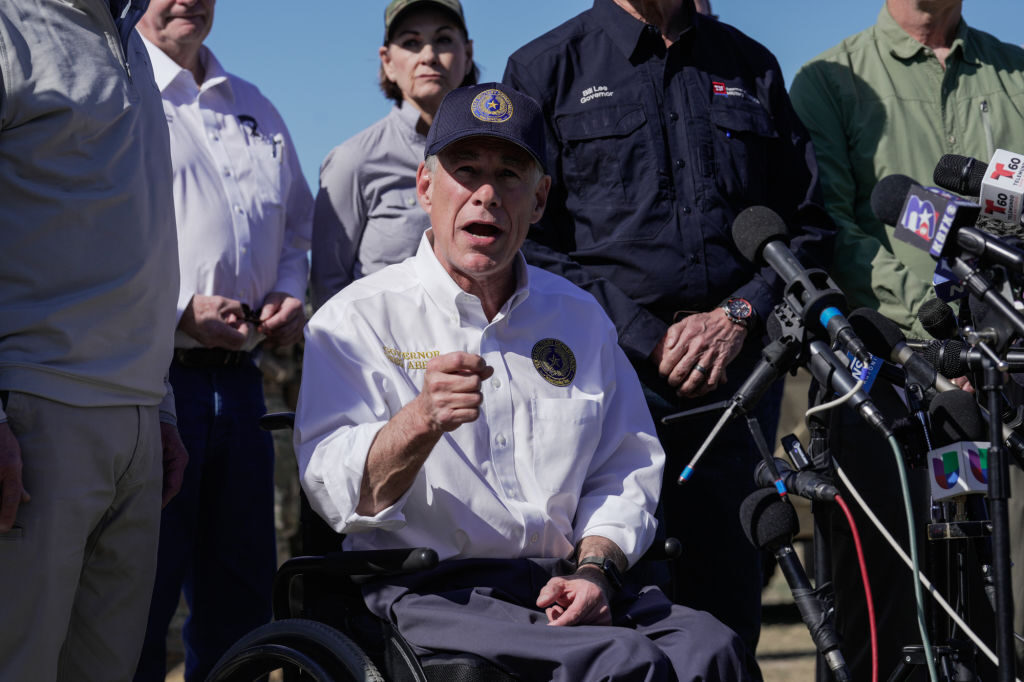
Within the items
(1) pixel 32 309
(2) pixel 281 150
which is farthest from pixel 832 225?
(1) pixel 32 309

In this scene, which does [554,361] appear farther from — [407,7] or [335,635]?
[407,7]

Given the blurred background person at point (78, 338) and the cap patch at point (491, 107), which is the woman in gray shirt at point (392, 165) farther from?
the blurred background person at point (78, 338)

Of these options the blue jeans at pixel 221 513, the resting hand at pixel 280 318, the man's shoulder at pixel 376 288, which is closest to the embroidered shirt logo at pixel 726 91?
the man's shoulder at pixel 376 288

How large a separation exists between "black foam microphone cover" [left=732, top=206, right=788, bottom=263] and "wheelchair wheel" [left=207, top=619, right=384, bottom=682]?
3.89 ft

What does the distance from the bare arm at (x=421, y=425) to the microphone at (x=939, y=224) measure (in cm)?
86

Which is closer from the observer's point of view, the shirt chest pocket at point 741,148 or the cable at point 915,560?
the cable at point 915,560

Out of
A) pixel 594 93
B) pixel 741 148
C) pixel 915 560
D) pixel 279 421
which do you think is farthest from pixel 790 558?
pixel 594 93

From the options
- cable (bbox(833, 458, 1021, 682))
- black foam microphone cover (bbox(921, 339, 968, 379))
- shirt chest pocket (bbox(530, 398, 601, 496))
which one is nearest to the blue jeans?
shirt chest pocket (bbox(530, 398, 601, 496))

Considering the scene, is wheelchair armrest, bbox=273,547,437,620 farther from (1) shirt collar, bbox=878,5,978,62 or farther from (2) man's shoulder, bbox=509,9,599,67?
(1) shirt collar, bbox=878,5,978,62

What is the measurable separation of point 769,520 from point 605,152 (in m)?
1.55

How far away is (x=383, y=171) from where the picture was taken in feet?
13.9

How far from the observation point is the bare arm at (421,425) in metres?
2.39

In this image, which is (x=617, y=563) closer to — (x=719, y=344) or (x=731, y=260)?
(x=719, y=344)

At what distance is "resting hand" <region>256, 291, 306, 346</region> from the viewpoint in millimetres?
3756
